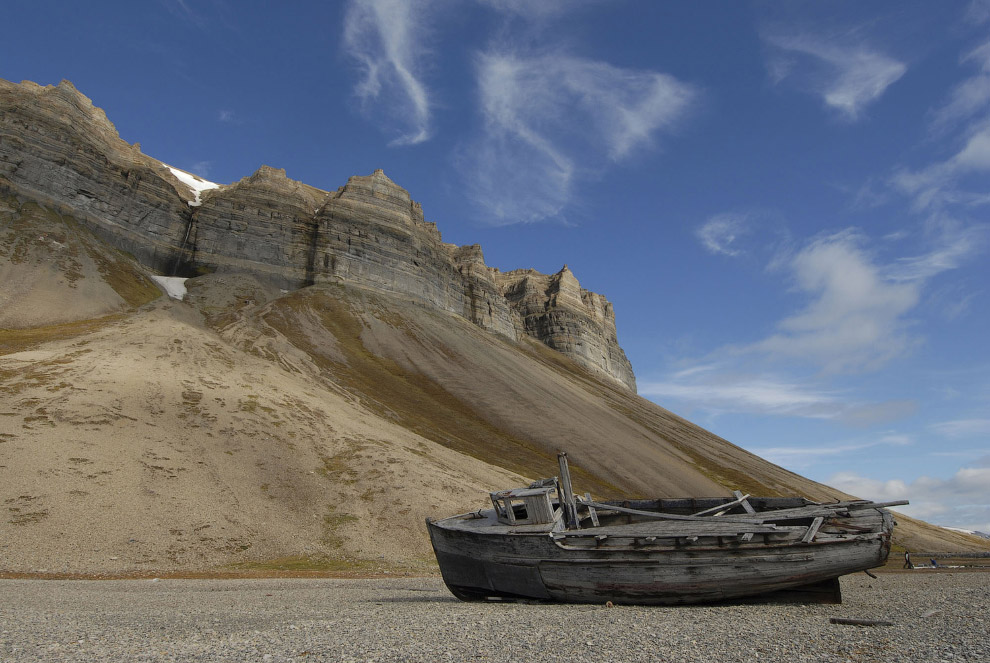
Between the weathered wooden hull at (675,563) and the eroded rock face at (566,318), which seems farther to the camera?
the eroded rock face at (566,318)

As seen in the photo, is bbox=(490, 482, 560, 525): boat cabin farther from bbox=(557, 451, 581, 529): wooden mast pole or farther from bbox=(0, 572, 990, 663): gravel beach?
bbox=(0, 572, 990, 663): gravel beach

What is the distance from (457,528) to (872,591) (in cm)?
1502

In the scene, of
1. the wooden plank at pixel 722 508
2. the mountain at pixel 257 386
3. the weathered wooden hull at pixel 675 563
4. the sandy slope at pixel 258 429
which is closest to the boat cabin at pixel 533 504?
the weathered wooden hull at pixel 675 563

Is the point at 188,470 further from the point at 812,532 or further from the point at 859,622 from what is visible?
the point at 859,622

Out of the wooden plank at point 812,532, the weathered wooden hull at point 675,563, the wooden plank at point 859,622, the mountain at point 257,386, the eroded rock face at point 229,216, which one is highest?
the eroded rock face at point 229,216

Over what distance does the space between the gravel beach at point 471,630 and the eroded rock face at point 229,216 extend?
9306cm

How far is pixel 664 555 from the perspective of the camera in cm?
1480

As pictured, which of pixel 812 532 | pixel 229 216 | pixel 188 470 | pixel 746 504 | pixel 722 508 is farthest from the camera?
pixel 229 216

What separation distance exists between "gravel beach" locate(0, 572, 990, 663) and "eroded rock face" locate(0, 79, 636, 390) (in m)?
93.1

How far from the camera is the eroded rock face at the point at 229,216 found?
Answer: 293 feet

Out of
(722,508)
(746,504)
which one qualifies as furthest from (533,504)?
(746,504)

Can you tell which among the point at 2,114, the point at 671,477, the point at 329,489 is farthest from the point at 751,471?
the point at 2,114

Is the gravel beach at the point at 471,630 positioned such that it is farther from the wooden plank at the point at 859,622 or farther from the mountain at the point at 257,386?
the mountain at the point at 257,386

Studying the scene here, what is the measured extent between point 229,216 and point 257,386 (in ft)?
229
